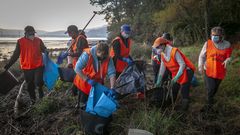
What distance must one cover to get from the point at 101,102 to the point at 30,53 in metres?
2.66

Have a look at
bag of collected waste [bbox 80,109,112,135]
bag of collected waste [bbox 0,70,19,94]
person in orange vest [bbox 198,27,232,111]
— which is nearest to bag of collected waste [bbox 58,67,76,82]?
bag of collected waste [bbox 80,109,112,135]

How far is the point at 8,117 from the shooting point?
6055mm

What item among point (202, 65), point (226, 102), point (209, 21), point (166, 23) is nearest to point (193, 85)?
point (226, 102)

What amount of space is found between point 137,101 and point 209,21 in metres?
11.9

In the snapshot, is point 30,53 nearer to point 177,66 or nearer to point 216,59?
point 177,66

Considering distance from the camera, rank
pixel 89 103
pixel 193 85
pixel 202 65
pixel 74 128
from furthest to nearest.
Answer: pixel 193 85 < pixel 202 65 < pixel 74 128 < pixel 89 103

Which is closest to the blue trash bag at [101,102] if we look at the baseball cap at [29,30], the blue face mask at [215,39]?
the blue face mask at [215,39]

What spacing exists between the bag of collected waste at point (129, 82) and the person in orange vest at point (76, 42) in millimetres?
990

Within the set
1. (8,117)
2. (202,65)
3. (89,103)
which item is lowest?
(8,117)

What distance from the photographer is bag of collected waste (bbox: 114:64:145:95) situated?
209 inches

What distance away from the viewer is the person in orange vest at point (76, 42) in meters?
5.80

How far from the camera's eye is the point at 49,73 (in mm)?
6383

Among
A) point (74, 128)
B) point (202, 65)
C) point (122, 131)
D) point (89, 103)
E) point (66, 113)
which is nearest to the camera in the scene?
point (89, 103)

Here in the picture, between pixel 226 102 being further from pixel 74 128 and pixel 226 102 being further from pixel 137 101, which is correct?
pixel 74 128
